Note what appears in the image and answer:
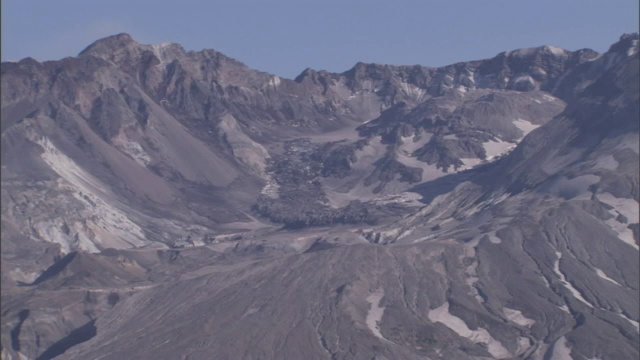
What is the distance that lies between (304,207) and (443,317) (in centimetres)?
7529

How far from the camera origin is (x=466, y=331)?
91.0 m

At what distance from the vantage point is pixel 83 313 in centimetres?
10506

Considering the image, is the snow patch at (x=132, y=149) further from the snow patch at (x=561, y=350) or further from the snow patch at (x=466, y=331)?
the snow patch at (x=561, y=350)

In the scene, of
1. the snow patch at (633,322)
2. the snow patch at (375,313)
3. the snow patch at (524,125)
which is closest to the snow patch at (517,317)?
the snow patch at (633,322)

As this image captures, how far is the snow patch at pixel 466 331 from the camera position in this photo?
88250 millimetres

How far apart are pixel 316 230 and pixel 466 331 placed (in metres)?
61.2

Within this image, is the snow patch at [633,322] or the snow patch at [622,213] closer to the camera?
the snow patch at [633,322]

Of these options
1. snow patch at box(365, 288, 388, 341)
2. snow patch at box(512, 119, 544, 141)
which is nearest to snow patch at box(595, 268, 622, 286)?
snow patch at box(365, 288, 388, 341)

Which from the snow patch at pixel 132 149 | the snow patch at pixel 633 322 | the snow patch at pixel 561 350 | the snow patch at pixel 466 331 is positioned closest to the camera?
the snow patch at pixel 561 350

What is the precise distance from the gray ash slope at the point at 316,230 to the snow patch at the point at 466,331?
149 mm

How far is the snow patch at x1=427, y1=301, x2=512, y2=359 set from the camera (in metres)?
88.2

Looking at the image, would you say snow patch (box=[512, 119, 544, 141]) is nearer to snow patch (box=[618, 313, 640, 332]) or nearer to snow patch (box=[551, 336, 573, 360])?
snow patch (box=[618, 313, 640, 332])

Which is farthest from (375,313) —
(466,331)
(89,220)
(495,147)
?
(495,147)

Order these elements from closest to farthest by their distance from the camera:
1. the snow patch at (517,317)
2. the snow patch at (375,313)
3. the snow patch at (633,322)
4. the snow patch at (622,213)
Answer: the snow patch at (375,313), the snow patch at (633,322), the snow patch at (517,317), the snow patch at (622,213)
